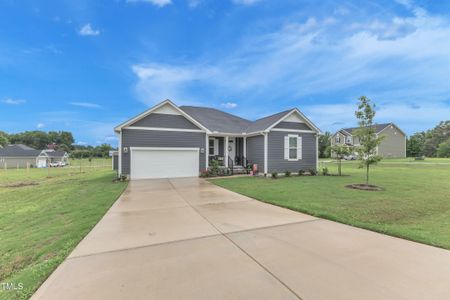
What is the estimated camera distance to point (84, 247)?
3.66 metres

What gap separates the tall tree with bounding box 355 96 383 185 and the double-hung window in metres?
5.29

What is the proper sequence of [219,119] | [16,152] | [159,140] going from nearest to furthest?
1. [159,140]
2. [219,119]
3. [16,152]

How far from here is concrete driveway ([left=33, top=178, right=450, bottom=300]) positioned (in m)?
2.41

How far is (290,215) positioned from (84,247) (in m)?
4.48

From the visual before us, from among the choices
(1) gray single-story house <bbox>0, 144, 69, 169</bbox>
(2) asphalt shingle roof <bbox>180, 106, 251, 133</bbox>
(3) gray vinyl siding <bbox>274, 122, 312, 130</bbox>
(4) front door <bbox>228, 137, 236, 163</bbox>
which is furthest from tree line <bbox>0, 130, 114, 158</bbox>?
(3) gray vinyl siding <bbox>274, 122, 312, 130</bbox>

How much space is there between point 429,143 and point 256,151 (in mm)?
57224

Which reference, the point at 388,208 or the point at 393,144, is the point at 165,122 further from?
the point at 393,144

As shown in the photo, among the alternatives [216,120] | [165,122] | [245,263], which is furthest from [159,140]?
[245,263]

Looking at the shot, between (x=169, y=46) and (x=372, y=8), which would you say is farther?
(x=169, y=46)

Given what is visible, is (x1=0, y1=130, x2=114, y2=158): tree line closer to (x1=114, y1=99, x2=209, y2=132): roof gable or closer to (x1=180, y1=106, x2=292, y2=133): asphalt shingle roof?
(x1=180, y1=106, x2=292, y2=133): asphalt shingle roof

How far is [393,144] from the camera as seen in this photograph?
136 ft

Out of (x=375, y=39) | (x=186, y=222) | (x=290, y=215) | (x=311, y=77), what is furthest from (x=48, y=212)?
(x=311, y=77)

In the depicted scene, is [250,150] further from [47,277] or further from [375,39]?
[47,277]

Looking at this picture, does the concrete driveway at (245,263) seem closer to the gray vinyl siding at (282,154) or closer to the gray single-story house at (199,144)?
the gray single-story house at (199,144)
